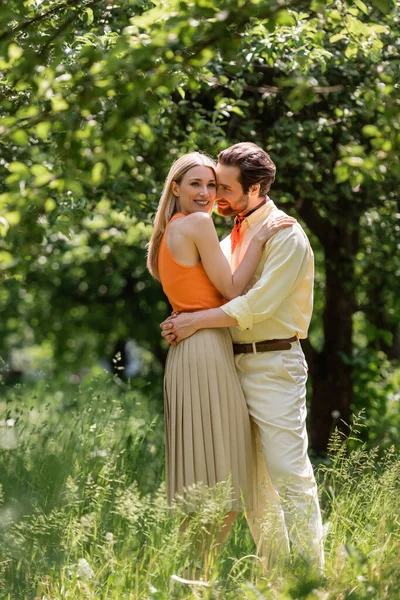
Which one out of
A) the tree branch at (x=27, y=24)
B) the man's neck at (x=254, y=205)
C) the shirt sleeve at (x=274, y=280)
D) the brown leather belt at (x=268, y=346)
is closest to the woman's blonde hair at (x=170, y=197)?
the man's neck at (x=254, y=205)

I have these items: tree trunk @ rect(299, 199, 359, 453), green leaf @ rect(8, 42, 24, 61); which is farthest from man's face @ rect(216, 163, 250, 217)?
tree trunk @ rect(299, 199, 359, 453)

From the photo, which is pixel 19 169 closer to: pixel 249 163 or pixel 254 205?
pixel 249 163

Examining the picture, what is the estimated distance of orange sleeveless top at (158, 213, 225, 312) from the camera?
3.93 m

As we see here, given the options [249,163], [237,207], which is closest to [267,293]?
[237,207]

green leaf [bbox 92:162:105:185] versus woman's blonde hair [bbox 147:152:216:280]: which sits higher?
green leaf [bbox 92:162:105:185]

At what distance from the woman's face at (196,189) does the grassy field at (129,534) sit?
1217 mm

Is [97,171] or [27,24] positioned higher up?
[27,24]

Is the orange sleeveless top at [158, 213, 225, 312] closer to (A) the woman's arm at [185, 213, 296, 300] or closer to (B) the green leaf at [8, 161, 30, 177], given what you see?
(A) the woman's arm at [185, 213, 296, 300]

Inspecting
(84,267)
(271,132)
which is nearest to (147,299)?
(84,267)

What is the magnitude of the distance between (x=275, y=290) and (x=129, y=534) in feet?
4.09

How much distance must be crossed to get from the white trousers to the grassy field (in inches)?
4.8

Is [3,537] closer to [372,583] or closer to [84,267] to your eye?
[372,583]

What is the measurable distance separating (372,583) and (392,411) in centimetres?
721

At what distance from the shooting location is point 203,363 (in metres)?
3.88
